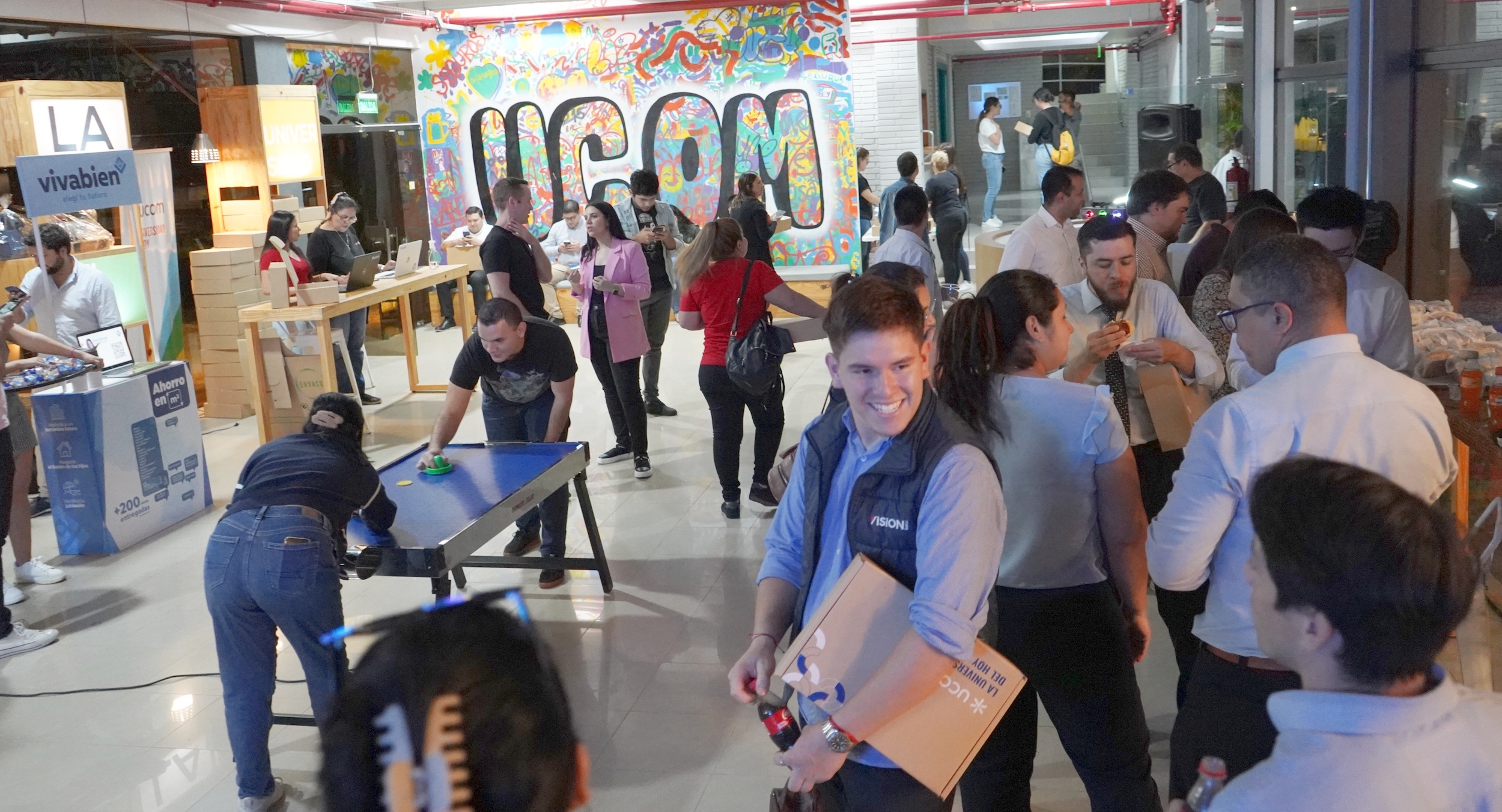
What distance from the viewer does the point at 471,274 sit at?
1154 cm

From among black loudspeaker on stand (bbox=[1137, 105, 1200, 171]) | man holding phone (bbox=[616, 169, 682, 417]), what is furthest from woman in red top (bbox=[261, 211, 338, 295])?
black loudspeaker on stand (bbox=[1137, 105, 1200, 171])

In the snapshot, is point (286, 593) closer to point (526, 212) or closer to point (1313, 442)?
point (1313, 442)

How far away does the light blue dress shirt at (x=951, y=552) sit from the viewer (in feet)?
6.05

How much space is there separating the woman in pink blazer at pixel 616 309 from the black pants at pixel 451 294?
16.1 ft

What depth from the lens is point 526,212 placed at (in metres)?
6.58

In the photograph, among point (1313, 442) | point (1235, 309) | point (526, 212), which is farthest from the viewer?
point (526, 212)

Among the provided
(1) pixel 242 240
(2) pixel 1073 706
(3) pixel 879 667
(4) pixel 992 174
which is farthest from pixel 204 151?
(4) pixel 992 174

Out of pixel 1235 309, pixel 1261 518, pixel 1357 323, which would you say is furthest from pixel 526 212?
pixel 1261 518

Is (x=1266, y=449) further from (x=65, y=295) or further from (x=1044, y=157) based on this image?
(x=1044, y=157)

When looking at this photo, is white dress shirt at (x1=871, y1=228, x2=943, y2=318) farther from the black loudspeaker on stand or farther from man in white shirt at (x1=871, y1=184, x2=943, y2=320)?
the black loudspeaker on stand

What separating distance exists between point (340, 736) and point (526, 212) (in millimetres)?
5813

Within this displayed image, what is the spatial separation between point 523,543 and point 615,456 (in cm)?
164

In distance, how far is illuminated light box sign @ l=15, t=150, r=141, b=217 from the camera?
621 cm

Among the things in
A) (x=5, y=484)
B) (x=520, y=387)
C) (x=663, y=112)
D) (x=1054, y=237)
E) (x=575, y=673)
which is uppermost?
(x=663, y=112)
